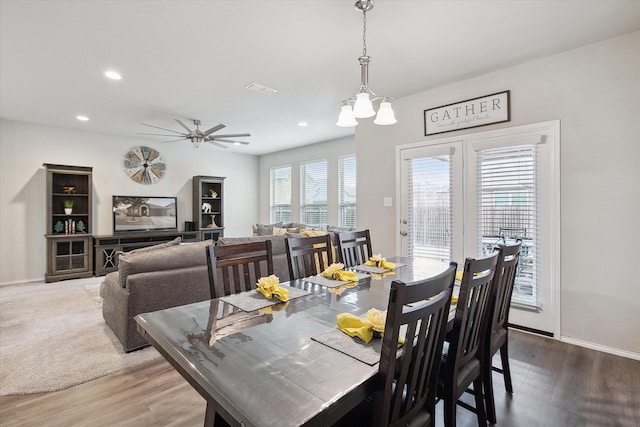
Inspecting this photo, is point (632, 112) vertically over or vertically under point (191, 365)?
over

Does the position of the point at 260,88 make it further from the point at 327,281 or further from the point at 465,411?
the point at 465,411

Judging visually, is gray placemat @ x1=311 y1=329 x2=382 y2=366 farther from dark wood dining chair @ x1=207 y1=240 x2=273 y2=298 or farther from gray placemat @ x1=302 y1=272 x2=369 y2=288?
dark wood dining chair @ x1=207 y1=240 x2=273 y2=298

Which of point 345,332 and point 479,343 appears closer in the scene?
point 345,332

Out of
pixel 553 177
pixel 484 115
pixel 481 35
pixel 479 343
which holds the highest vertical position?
pixel 481 35

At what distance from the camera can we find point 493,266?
1.46m

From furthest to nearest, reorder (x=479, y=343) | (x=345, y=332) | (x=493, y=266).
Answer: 1. (x=479, y=343)
2. (x=493, y=266)
3. (x=345, y=332)

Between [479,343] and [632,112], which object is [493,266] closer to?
[479,343]

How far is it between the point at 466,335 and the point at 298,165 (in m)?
6.01

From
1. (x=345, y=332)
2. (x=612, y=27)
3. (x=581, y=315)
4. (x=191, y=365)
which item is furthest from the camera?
(x=581, y=315)

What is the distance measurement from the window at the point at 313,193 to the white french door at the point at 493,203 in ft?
9.07

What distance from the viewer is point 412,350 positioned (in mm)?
1033

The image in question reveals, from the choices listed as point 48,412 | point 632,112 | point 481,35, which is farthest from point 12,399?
point 632,112

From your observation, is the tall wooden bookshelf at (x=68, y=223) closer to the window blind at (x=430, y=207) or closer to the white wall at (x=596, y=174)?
the window blind at (x=430, y=207)

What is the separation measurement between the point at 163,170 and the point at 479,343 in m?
6.59
